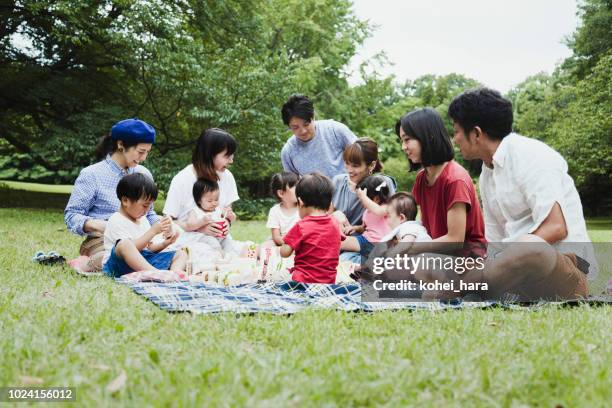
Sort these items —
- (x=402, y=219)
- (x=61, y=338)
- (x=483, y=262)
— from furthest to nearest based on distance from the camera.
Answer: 1. (x=402, y=219)
2. (x=483, y=262)
3. (x=61, y=338)

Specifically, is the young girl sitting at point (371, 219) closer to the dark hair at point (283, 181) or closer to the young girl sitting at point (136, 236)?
the dark hair at point (283, 181)

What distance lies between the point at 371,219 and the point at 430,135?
176cm

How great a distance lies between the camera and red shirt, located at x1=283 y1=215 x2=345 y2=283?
13.8ft

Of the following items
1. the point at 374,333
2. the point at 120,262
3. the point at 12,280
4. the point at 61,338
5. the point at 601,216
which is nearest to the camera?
the point at 61,338

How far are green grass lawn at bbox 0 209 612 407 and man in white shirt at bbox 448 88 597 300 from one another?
0.77 feet

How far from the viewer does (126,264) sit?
4.49 metres

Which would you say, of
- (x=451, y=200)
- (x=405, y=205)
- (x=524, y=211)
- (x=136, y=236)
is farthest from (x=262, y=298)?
(x=405, y=205)

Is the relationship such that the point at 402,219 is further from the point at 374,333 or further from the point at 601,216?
the point at 601,216

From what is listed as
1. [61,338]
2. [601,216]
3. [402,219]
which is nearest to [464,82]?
[601,216]

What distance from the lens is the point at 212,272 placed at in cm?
455

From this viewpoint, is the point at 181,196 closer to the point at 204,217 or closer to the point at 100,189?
the point at 204,217

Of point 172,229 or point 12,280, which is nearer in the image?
point 12,280

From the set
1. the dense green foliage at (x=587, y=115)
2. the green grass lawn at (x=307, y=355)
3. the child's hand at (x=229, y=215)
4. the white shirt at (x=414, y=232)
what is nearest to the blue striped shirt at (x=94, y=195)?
the child's hand at (x=229, y=215)

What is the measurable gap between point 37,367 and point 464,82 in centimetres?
4283
